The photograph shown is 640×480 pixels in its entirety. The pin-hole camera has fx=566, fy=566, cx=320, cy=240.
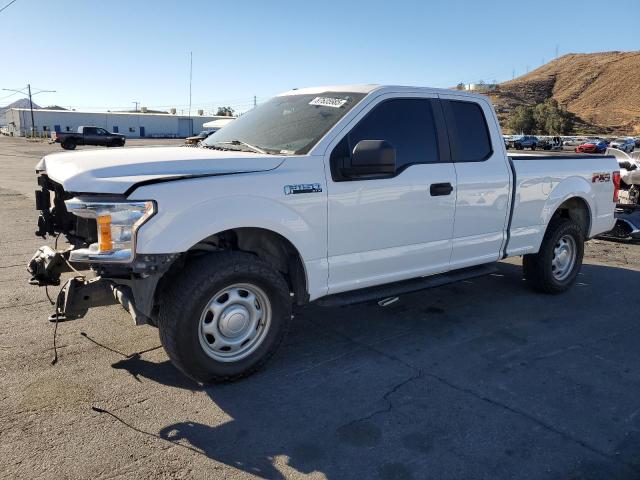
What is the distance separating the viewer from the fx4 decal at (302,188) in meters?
3.91

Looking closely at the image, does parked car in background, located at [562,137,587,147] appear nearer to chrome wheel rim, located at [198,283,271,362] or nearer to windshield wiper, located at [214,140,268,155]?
windshield wiper, located at [214,140,268,155]

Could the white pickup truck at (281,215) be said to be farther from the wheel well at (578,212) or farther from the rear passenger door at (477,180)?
the wheel well at (578,212)

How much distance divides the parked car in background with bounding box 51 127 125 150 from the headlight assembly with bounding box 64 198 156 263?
43.5 metres

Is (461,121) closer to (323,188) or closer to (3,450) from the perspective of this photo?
(323,188)

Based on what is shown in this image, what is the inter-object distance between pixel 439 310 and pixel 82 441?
356 centimetres

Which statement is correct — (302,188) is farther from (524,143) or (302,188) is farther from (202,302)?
(524,143)

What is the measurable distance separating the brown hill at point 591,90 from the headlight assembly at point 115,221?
8988 centimetres

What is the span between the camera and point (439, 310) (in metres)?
5.62

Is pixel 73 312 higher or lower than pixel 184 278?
lower

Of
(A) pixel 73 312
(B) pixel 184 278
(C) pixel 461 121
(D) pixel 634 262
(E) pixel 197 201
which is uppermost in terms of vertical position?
(C) pixel 461 121

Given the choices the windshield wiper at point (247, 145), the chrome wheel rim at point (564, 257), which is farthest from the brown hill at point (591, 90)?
the windshield wiper at point (247, 145)

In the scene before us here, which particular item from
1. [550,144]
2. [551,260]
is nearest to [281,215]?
[551,260]

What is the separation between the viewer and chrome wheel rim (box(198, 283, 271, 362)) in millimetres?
3762

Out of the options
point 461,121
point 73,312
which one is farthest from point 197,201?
point 461,121
